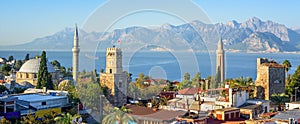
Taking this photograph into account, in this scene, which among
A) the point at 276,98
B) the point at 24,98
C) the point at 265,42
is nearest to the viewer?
the point at 24,98

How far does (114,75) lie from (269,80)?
7.02 meters

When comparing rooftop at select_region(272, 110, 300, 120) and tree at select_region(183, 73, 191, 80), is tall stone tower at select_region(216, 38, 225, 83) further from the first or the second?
rooftop at select_region(272, 110, 300, 120)

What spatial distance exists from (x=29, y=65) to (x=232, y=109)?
1926 cm

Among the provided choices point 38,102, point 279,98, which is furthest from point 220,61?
point 38,102

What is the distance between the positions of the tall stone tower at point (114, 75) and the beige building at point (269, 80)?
5962 mm

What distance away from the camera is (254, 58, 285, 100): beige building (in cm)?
1758

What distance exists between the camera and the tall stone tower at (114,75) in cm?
1944

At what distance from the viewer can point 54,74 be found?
28.6m

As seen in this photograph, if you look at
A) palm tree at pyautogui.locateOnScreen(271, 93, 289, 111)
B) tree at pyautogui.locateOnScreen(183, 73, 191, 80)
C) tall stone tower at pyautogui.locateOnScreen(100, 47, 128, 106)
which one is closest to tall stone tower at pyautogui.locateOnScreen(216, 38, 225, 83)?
tree at pyautogui.locateOnScreen(183, 73, 191, 80)

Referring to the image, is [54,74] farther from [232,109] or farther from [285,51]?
[285,51]

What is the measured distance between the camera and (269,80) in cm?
1762

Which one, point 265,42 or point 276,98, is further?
point 265,42

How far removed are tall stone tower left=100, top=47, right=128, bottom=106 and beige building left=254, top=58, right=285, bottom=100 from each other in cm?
596

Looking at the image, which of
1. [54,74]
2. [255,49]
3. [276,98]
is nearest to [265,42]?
[255,49]
